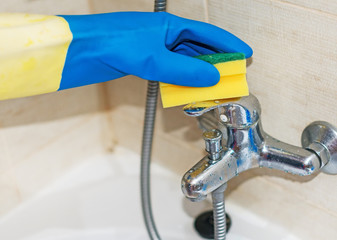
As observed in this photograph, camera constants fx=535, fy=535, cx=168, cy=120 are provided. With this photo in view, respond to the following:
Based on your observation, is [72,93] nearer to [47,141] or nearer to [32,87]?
[47,141]

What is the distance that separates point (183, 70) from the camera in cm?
60

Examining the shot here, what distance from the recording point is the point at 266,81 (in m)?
0.70

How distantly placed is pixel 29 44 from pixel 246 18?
27cm

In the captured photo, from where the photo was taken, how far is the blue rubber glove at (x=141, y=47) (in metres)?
0.60

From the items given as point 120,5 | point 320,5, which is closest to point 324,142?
point 320,5

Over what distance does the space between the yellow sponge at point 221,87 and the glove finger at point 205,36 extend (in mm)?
17

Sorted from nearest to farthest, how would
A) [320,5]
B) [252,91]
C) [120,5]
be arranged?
[320,5] → [252,91] → [120,5]

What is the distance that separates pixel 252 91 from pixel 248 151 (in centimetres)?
10

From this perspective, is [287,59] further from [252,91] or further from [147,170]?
[147,170]

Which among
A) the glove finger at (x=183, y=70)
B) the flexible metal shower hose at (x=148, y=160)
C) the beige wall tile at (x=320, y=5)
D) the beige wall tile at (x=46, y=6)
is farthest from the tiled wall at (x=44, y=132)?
the beige wall tile at (x=320, y=5)

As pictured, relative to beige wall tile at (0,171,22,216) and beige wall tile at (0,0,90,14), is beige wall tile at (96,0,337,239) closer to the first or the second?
beige wall tile at (0,0,90,14)

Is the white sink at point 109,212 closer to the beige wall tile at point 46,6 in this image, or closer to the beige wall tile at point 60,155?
the beige wall tile at point 60,155

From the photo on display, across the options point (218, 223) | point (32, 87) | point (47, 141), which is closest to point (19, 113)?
point (47, 141)

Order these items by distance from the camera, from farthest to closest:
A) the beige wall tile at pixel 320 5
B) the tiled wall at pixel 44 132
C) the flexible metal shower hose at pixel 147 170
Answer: the tiled wall at pixel 44 132 < the flexible metal shower hose at pixel 147 170 < the beige wall tile at pixel 320 5
